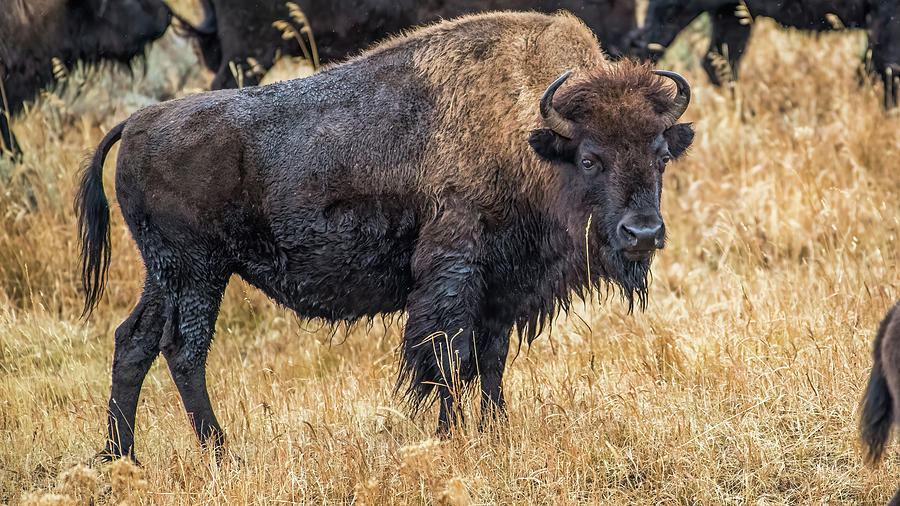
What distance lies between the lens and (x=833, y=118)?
8336 mm

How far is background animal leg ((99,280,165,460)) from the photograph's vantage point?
4652 millimetres

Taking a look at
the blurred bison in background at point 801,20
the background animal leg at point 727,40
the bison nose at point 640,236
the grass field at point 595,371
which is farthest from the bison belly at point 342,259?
the background animal leg at point 727,40

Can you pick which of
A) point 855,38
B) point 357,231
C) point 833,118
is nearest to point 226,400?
A: point 357,231

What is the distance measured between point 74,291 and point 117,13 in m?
2.34

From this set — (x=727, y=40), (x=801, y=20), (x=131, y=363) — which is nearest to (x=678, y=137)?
(x=131, y=363)

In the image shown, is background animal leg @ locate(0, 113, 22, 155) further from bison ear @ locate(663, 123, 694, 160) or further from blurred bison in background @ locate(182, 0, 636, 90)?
bison ear @ locate(663, 123, 694, 160)

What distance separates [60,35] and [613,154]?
5303 millimetres

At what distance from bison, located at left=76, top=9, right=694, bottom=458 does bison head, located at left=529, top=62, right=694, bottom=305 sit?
0.01 meters

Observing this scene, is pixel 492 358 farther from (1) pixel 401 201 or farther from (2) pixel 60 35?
(2) pixel 60 35

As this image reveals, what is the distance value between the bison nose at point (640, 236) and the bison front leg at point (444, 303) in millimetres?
659

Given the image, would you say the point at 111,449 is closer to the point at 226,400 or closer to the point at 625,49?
the point at 226,400

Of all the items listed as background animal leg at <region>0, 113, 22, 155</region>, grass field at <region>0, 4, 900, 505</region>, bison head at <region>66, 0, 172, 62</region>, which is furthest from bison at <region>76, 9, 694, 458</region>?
bison head at <region>66, 0, 172, 62</region>

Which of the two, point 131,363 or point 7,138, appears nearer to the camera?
point 131,363

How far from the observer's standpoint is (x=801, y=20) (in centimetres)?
833
